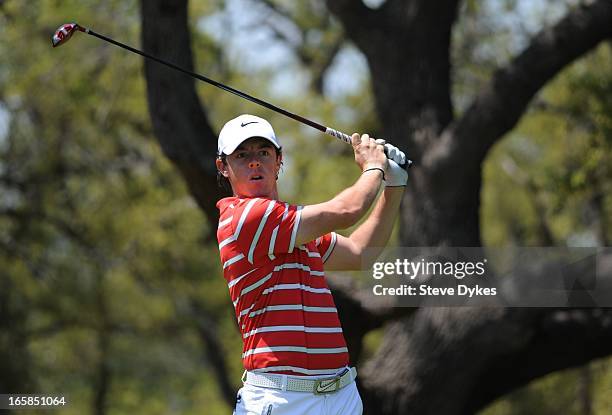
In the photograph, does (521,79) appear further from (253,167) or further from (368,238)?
(253,167)

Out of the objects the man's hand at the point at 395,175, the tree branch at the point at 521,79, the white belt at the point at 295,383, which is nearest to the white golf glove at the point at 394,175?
the man's hand at the point at 395,175

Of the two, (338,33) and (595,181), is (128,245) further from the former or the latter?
(595,181)

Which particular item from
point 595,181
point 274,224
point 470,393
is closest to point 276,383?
point 274,224

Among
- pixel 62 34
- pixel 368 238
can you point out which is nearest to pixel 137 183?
pixel 62 34

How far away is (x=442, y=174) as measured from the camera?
7.68m

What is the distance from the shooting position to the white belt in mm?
3494

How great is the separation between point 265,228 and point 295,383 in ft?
1.74

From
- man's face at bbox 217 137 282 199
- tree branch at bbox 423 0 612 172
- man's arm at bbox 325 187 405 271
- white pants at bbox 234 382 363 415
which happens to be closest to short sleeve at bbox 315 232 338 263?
man's arm at bbox 325 187 405 271

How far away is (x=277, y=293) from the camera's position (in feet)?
11.6

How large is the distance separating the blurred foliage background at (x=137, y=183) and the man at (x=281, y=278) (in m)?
7.32

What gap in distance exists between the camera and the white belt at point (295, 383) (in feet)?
11.5

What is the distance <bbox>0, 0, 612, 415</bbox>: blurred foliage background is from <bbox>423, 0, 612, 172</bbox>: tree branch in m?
3.17

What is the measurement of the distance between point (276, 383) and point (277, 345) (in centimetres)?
13

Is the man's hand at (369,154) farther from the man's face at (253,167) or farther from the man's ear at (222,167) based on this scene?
the man's ear at (222,167)
